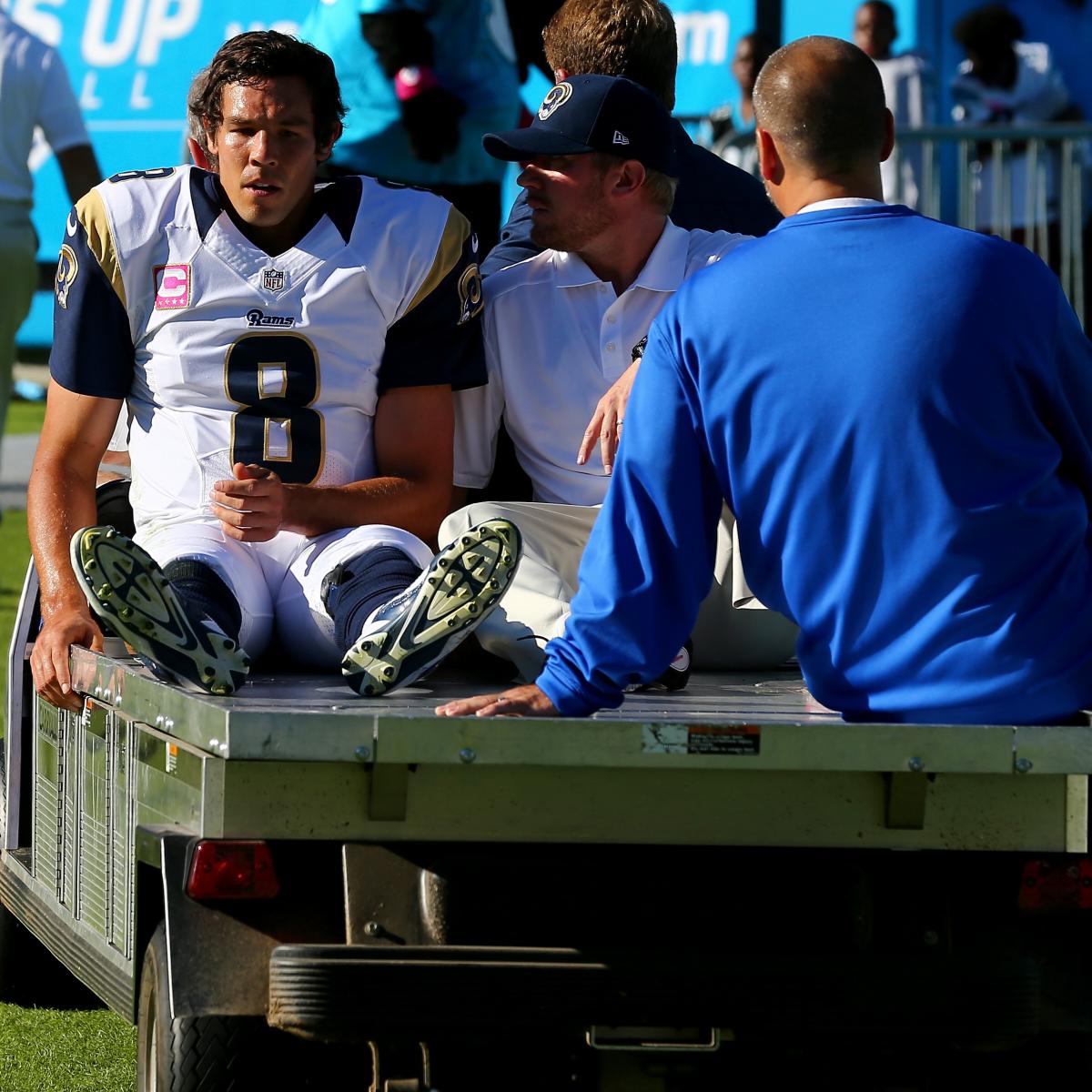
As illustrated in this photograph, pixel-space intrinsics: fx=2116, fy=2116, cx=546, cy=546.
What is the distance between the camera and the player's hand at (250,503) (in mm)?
3982

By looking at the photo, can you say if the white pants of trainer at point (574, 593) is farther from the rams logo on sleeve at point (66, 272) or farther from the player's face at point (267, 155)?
the rams logo on sleeve at point (66, 272)

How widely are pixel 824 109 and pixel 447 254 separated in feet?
4.17

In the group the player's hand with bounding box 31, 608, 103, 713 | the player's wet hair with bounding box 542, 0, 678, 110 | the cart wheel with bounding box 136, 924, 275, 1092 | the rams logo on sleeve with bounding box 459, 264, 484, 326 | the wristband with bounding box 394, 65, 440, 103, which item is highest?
the wristband with bounding box 394, 65, 440, 103

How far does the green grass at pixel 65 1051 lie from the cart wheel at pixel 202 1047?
93cm

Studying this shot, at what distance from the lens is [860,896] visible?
304 cm

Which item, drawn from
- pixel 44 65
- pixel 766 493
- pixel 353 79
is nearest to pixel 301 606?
pixel 766 493

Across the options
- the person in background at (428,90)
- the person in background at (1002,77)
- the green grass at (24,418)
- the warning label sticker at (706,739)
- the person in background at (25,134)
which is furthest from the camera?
the green grass at (24,418)

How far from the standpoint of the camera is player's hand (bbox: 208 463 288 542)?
398 cm

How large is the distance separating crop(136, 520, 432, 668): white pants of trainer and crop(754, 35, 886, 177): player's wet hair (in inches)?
44.1

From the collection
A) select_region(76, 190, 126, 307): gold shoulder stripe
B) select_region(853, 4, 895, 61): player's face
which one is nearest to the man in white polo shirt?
select_region(76, 190, 126, 307): gold shoulder stripe

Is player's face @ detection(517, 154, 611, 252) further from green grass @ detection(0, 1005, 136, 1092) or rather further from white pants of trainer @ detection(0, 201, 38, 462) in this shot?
white pants of trainer @ detection(0, 201, 38, 462)

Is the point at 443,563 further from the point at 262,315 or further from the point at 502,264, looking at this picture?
the point at 502,264

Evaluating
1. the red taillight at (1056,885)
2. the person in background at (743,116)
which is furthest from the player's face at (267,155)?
the person in background at (743,116)

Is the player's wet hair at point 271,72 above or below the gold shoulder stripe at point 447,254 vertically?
above
